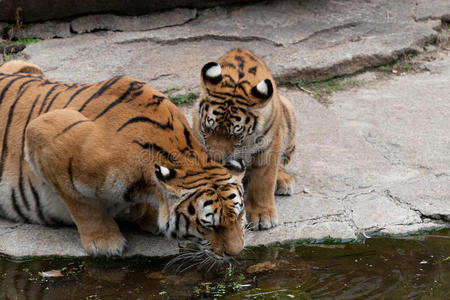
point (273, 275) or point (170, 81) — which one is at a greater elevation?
point (170, 81)

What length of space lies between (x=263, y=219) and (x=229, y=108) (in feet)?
2.73

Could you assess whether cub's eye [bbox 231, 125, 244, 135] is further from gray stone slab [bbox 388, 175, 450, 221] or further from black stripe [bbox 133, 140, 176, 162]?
gray stone slab [bbox 388, 175, 450, 221]

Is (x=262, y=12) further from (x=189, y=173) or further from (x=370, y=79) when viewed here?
(x=189, y=173)

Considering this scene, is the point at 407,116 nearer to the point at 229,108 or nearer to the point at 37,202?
the point at 229,108

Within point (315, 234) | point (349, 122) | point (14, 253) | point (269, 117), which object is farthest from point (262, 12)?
point (14, 253)

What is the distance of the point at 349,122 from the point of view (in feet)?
21.6

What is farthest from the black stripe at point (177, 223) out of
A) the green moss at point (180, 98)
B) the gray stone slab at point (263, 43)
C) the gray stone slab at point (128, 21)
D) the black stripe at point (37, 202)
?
the gray stone slab at point (128, 21)

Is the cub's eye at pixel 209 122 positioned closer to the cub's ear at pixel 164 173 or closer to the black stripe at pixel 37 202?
the cub's ear at pixel 164 173

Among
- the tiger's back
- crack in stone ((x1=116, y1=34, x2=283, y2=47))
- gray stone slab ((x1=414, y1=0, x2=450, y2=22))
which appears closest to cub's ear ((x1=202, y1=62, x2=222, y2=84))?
the tiger's back

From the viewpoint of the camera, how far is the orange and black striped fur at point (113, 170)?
404cm

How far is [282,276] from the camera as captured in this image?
4.30m

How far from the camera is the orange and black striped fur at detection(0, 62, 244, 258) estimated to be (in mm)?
4035

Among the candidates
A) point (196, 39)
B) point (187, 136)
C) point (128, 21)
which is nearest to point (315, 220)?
point (187, 136)

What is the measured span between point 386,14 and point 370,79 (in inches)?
62.2
